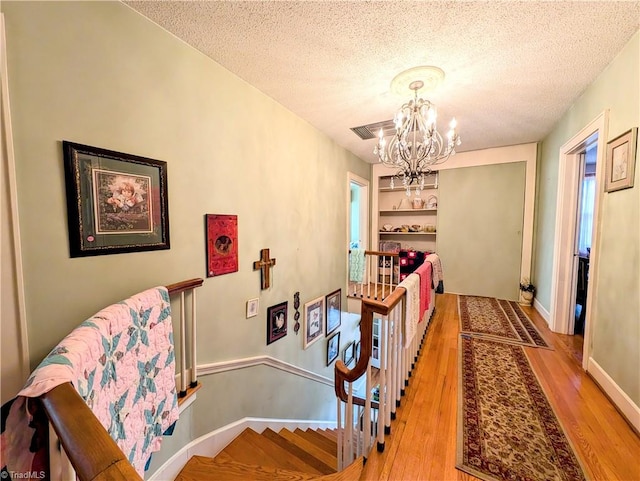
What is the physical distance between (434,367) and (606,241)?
1539 millimetres

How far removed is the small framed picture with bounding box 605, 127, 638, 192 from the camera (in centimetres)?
155

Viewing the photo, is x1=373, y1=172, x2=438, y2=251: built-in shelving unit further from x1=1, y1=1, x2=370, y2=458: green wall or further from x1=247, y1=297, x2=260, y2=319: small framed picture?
x1=247, y1=297, x2=260, y2=319: small framed picture

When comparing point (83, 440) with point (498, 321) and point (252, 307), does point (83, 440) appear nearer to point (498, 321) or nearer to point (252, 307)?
point (252, 307)

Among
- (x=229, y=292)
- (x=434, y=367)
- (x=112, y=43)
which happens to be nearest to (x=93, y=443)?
(x=229, y=292)

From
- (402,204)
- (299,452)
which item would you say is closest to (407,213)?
(402,204)

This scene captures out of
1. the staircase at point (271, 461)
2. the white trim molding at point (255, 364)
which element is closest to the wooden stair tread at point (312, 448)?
the staircase at point (271, 461)

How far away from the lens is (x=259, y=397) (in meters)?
2.34

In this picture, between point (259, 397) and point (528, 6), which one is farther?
point (259, 397)

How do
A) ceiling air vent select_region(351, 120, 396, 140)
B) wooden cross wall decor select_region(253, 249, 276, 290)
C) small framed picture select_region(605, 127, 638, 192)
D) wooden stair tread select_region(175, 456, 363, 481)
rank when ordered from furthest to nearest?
1. ceiling air vent select_region(351, 120, 396, 140)
2. wooden cross wall decor select_region(253, 249, 276, 290)
3. small framed picture select_region(605, 127, 638, 192)
4. wooden stair tread select_region(175, 456, 363, 481)

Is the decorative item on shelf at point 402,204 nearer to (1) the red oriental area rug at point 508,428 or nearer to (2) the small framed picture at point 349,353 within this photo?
(2) the small framed picture at point 349,353

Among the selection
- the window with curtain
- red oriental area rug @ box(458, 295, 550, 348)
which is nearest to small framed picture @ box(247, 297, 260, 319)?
red oriental area rug @ box(458, 295, 550, 348)

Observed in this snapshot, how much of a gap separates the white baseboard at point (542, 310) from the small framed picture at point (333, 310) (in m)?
2.50

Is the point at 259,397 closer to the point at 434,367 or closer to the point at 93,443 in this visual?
the point at 434,367

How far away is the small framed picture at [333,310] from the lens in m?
3.47
